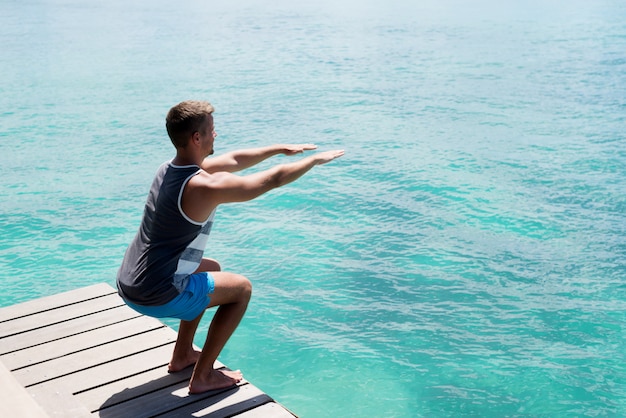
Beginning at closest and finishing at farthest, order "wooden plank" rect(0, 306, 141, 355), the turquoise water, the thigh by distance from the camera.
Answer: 1. the thigh
2. "wooden plank" rect(0, 306, 141, 355)
3. the turquoise water

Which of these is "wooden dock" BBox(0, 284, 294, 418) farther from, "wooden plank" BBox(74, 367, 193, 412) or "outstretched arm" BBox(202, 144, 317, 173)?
"outstretched arm" BBox(202, 144, 317, 173)

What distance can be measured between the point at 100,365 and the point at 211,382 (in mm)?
653

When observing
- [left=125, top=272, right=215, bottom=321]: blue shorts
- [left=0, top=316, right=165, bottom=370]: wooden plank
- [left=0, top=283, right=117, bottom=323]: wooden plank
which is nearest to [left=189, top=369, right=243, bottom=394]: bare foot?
[left=125, top=272, right=215, bottom=321]: blue shorts

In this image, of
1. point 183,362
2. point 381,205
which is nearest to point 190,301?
point 183,362

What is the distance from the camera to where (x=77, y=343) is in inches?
164

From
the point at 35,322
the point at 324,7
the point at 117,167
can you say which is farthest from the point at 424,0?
the point at 35,322

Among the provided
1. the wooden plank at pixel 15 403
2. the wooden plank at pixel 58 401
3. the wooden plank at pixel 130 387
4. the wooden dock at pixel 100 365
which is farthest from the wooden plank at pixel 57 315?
the wooden plank at pixel 15 403

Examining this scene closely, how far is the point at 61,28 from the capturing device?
19.8 meters

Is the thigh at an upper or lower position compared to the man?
lower

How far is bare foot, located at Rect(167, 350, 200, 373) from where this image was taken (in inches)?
153

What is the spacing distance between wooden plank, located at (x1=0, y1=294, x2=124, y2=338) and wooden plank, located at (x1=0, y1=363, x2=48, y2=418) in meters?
1.61

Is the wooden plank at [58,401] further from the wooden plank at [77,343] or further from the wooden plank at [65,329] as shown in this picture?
the wooden plank at [65,329]

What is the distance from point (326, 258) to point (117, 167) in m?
3.76

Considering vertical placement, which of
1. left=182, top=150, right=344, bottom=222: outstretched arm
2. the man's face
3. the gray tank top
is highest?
the man's face
